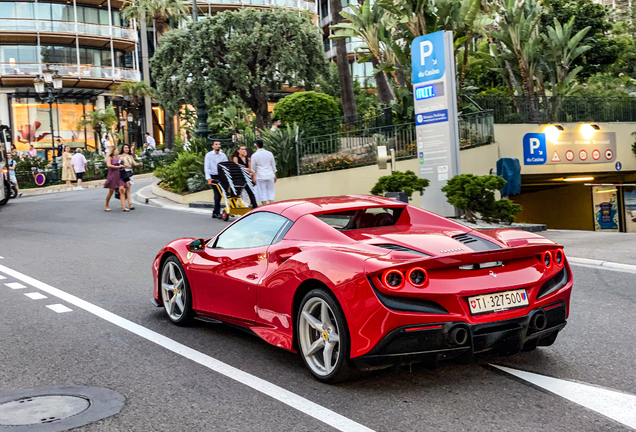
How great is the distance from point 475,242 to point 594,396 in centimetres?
122

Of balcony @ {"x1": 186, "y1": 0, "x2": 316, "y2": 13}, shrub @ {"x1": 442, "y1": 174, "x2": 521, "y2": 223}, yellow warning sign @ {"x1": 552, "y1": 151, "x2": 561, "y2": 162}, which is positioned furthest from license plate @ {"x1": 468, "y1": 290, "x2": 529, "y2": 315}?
balcony @ {"x1": 186, "y1": 0, "x2": 316, "y2": 13}

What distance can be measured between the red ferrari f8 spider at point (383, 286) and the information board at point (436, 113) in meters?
10.3

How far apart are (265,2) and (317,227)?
52647mm

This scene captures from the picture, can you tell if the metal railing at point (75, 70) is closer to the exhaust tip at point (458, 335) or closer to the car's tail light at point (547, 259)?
the car's tail light at point (547, 259)

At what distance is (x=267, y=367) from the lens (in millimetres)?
5492

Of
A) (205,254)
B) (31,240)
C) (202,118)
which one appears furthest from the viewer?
(202,118)

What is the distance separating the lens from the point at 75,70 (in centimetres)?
5178

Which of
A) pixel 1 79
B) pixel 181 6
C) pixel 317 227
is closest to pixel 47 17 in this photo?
pixel 1 79

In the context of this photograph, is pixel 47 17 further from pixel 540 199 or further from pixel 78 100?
pixel 540 199

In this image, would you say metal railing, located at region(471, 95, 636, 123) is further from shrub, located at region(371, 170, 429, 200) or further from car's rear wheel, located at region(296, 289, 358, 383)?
car's rear wheel, located at region(296, 289, 358, 383)

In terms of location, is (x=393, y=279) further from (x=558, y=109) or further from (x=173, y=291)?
(x=558, y=109)

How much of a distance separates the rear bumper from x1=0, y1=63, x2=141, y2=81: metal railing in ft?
156

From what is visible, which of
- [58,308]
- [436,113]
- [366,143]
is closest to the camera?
[58,308]

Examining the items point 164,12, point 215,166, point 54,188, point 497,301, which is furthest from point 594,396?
point 164,12
